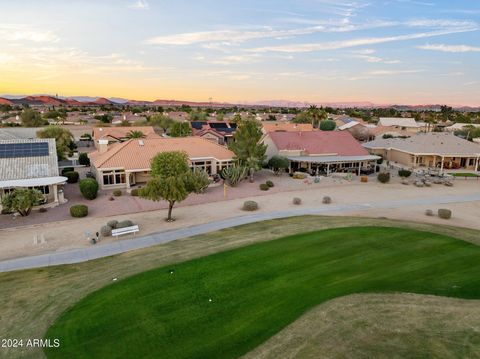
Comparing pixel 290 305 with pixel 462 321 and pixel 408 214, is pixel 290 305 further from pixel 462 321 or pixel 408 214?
pixel 408 214

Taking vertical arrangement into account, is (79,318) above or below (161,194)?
below

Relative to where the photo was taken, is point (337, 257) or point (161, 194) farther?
point (161, 194)

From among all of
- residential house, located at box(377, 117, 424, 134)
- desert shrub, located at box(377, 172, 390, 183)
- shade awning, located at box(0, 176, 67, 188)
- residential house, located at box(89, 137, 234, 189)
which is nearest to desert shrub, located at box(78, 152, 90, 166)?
residential house, located at box(89, 137, 234, 189)

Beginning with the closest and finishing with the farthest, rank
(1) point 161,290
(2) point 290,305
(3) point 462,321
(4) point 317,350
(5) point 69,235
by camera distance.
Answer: (4) point 317,350
(3) point 462,321
(2) point 290,305
(1) point 161,290
(5) point 69,235

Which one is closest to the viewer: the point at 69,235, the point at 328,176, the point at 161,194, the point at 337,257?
the point at 337,257

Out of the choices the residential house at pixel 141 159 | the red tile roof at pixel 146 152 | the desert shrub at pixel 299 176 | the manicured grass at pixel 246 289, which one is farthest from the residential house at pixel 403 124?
the manicured grass at pixel 246 289

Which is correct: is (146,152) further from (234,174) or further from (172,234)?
(172,234)

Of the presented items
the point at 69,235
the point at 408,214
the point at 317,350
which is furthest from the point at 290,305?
the point at 408,214
